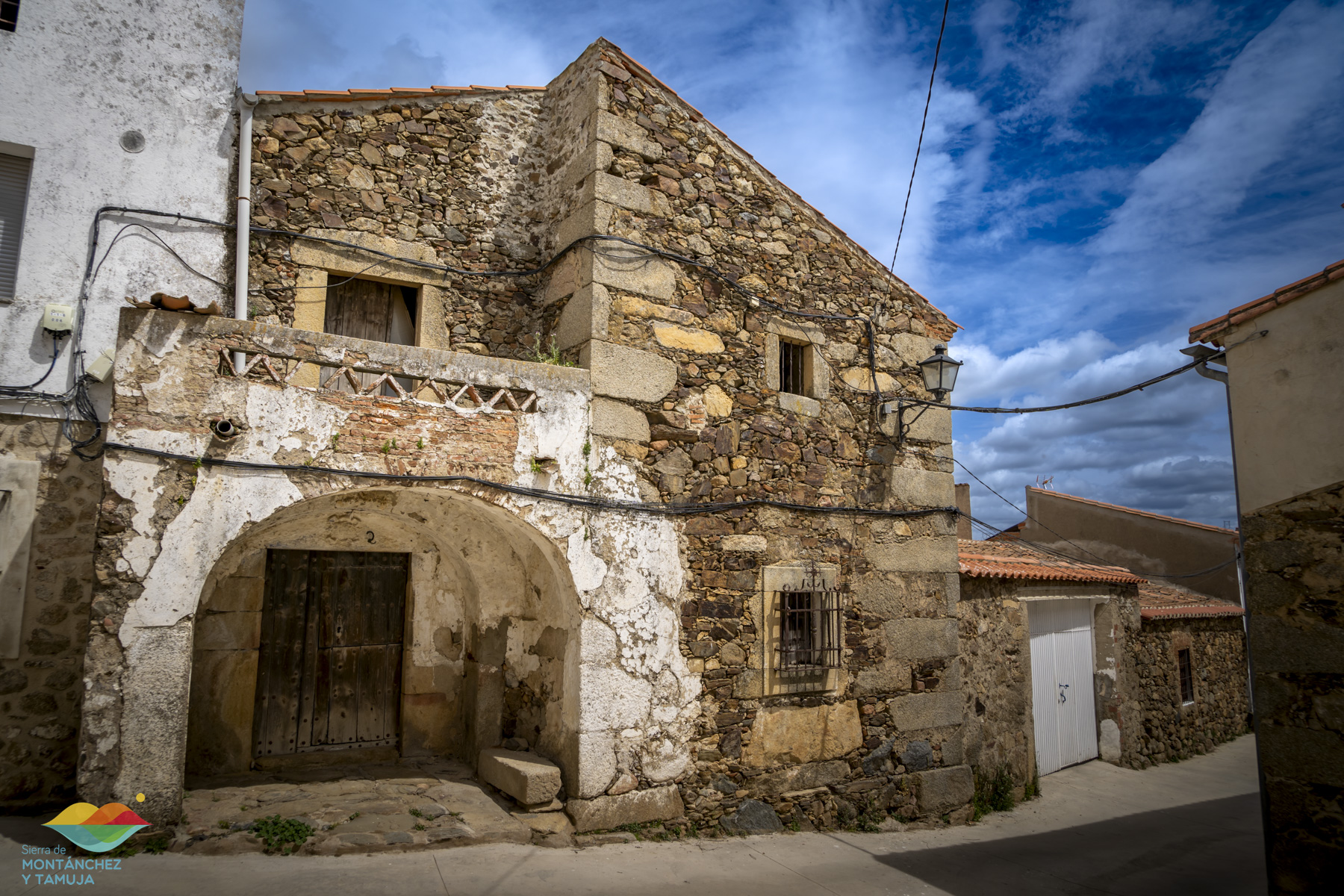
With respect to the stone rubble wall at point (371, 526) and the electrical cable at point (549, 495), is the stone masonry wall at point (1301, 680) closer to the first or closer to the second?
the electrical cable at point (549, 495)

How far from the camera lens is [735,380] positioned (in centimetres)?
670

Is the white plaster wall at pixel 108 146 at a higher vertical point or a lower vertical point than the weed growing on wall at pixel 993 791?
higher

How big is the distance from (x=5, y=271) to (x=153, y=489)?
2.67 m

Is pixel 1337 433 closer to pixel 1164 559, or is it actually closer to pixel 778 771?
pixel 778 771

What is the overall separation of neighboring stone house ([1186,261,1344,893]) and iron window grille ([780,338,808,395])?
11.2 ft

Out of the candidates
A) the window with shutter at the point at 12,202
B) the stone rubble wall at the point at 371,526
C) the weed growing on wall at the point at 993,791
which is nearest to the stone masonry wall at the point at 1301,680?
the weed growing on wall at the point at 993,791

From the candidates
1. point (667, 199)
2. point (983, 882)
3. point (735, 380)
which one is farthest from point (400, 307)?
point (983, 882)

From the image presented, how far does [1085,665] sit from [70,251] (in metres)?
12.0

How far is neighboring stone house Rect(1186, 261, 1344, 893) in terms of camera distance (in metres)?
4.31

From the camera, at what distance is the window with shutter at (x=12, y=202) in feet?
18.5

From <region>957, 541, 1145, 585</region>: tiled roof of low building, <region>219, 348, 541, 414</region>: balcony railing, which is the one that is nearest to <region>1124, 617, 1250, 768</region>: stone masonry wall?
<region>957, 541, 1145, 585</region>: tiled roof of low building

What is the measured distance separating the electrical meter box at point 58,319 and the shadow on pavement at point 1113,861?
7216mm

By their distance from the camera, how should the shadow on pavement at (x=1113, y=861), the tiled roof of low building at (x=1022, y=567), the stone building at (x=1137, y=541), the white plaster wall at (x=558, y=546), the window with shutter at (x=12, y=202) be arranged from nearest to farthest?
the white plaster wall at (x=558, y=546) → the window with shutter at (x=12, y=202) → the shadow on pavement at (x=1113, y=861) → the tiled roof of low building at (x=1022, y=567) → the stone building at (x=1137, y=541)

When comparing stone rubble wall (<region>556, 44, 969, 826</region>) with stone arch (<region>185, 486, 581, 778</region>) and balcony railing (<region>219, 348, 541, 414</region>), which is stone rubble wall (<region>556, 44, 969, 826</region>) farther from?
stone arch (<region>185, 486, 581, 778</region>)
